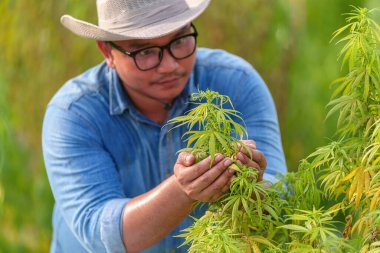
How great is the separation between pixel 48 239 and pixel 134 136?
6.78 feet

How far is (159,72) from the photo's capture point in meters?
2.68

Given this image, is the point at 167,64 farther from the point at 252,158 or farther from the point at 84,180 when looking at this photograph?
the point at 252,158

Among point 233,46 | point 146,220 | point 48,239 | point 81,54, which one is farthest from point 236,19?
point 146,220

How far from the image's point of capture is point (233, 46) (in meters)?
4.63

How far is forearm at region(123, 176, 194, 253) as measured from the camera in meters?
2.31

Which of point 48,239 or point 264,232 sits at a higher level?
point 264,232

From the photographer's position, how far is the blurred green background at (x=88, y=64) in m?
4.42

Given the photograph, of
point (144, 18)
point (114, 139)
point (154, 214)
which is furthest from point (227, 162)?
point (114, 139)

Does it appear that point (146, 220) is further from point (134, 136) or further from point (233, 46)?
point (233, 46)

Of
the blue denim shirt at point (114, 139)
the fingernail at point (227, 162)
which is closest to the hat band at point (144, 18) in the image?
the blue denim shirt at point (114, 139)

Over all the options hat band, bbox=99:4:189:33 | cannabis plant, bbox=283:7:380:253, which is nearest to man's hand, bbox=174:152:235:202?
cannabis plant, bbox=283:7:380:253

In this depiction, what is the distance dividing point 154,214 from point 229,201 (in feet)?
1.42

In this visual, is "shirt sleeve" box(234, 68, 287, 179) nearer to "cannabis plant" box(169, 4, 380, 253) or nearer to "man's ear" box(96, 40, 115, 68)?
"man's ear" box(96, 40, 115, 68)

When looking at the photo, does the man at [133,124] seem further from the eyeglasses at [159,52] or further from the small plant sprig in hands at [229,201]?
the small plant sprig in hands at [229,201]
